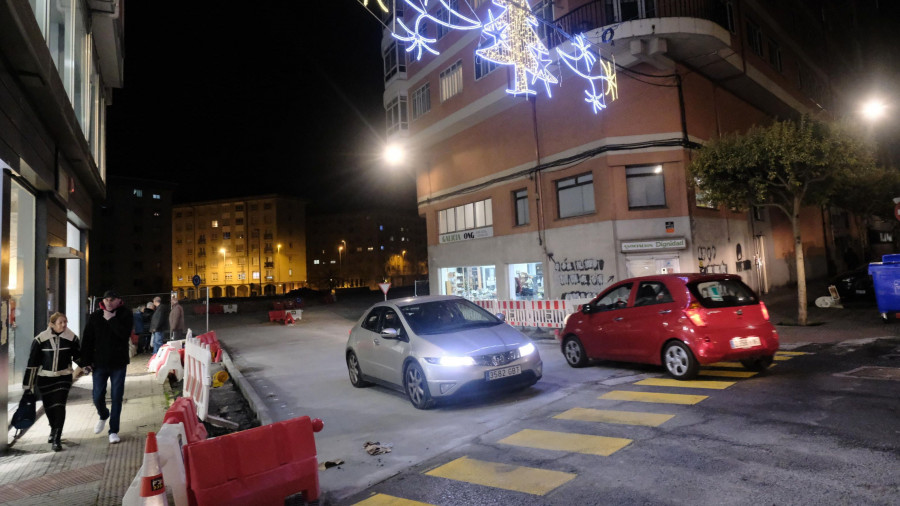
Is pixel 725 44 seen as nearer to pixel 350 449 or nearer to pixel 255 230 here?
pixel 350 449

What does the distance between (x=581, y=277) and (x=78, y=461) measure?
1522 cm

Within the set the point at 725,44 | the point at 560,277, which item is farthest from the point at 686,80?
the point at 560,277

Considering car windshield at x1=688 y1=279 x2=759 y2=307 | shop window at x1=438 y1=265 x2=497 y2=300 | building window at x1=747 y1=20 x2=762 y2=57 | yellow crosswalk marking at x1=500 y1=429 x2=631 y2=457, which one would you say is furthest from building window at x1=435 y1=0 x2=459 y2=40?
yellow crosswalk marking at x1=500 y1=429 x2=631 y2=457

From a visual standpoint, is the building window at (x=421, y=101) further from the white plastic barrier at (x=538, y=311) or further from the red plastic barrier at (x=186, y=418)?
the red plastic barrier at (x=186, y=418)

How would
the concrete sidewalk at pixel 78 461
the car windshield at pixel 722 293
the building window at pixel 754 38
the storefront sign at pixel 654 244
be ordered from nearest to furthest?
the concrete sidewalk at pixel 78 461, the car windshield at pixel 722 293, the storefront sign at pixel 654 244, the building window at pixel 754 38

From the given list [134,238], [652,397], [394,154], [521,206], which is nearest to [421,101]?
[394,154]

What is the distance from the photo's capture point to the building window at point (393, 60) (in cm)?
2841

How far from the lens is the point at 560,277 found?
18625mm

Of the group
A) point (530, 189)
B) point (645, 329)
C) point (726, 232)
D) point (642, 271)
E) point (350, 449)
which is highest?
point (530, 189)

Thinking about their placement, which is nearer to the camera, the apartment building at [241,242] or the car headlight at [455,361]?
the car headlight at [455,361]

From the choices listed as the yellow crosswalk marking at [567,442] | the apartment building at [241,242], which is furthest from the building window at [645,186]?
the apartment building at [241,242]

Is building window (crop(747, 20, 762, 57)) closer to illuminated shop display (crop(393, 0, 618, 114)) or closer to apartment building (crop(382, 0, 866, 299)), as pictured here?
apartment building (crop(382, 0, 866, 299))

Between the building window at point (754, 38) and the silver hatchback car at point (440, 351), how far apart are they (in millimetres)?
19261

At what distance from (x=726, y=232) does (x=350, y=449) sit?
17.4 metres
